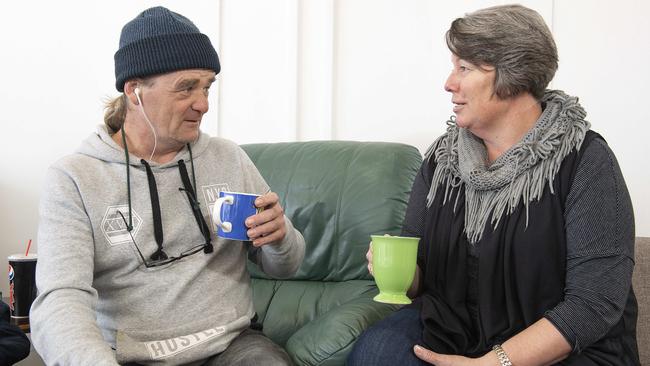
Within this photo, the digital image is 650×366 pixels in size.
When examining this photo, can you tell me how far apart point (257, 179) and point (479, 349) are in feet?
2.44

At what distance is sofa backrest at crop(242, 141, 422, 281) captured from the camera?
218 cm

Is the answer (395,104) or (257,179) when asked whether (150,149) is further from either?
(395,104)

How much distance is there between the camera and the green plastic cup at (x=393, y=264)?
5.05 feet

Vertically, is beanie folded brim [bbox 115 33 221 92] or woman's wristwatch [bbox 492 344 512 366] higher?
beanie folded brim [bbox 115 33 221 92]

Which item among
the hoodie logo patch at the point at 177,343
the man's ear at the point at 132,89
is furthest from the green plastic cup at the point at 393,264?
the man's ear at the point at 132,89

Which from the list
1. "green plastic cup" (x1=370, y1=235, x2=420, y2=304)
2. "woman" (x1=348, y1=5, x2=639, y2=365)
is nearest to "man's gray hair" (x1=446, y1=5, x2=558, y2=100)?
"woman" (x1=348, y1=5, x2=639, y2=365)

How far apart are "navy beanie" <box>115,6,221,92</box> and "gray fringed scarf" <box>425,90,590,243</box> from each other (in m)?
0.69

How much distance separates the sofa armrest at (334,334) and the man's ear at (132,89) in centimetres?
75

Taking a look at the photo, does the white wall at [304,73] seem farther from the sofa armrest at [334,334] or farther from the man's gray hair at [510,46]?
the sofa armrest at [334,334]

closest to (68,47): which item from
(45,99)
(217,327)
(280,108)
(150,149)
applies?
(45,99)

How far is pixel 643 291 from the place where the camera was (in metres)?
2.05

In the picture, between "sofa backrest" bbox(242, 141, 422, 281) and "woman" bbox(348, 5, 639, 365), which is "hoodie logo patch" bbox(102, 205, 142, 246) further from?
"sofa backrest" bbox(242, 141, 422, 281)

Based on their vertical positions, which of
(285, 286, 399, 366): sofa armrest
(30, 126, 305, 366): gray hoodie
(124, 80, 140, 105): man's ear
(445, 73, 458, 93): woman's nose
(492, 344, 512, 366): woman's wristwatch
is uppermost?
(445, 73, 458, 93): woman's nose

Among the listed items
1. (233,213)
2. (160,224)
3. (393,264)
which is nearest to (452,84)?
(393,264)
